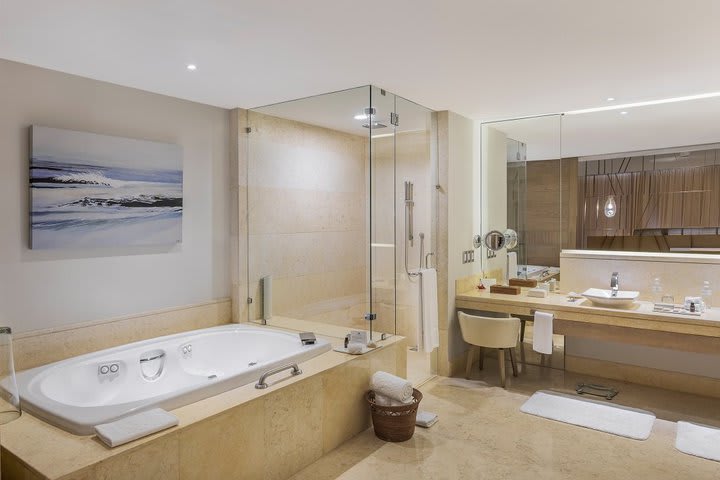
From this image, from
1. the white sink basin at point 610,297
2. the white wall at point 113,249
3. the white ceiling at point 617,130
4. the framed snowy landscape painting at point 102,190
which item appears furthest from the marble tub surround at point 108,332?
the white ceiling at point 617,130

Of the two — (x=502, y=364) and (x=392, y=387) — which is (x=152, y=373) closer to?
(x=392, y=387)

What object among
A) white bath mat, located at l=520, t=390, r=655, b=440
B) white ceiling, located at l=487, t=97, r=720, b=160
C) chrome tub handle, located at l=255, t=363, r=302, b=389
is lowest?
white bath mat, located at l=520, t=390, r=655, b=440

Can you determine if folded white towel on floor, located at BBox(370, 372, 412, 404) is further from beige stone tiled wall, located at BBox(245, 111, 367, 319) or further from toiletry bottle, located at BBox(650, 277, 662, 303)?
toiletry bottle, located at BBox(650, 277, 662, 303)

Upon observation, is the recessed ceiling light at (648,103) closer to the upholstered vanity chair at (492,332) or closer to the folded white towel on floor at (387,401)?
the upholstered vanity chair at (492,332)

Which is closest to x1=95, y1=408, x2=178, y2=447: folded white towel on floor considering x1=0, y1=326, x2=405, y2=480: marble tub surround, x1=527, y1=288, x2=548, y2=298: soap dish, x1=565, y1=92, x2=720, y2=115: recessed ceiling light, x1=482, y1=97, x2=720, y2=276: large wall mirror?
x1=0, y1=326, x2=405, y2=480: marble tub surround

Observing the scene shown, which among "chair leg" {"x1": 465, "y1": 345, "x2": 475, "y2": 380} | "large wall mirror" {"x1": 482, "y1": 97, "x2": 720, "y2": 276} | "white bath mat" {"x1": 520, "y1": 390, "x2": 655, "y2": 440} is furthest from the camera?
"large wall mirror" {"x1": 482, "y1": 97, "x2": 720, "y2": 276}

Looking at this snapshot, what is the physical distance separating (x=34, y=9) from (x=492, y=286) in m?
3.91

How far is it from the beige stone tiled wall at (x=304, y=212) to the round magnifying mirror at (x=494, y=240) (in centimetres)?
172

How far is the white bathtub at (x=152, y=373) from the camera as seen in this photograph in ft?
7.50

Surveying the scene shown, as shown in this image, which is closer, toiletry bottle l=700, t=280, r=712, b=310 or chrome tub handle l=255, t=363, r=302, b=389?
chrome tub handle l=255, t=363, r=302, b=389

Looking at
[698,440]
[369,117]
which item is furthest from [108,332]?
[698,440]

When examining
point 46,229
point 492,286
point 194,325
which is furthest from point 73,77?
point 492,286

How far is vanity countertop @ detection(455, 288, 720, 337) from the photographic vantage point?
3.45 metres

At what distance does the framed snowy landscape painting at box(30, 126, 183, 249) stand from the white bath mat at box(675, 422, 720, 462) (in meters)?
3.74
